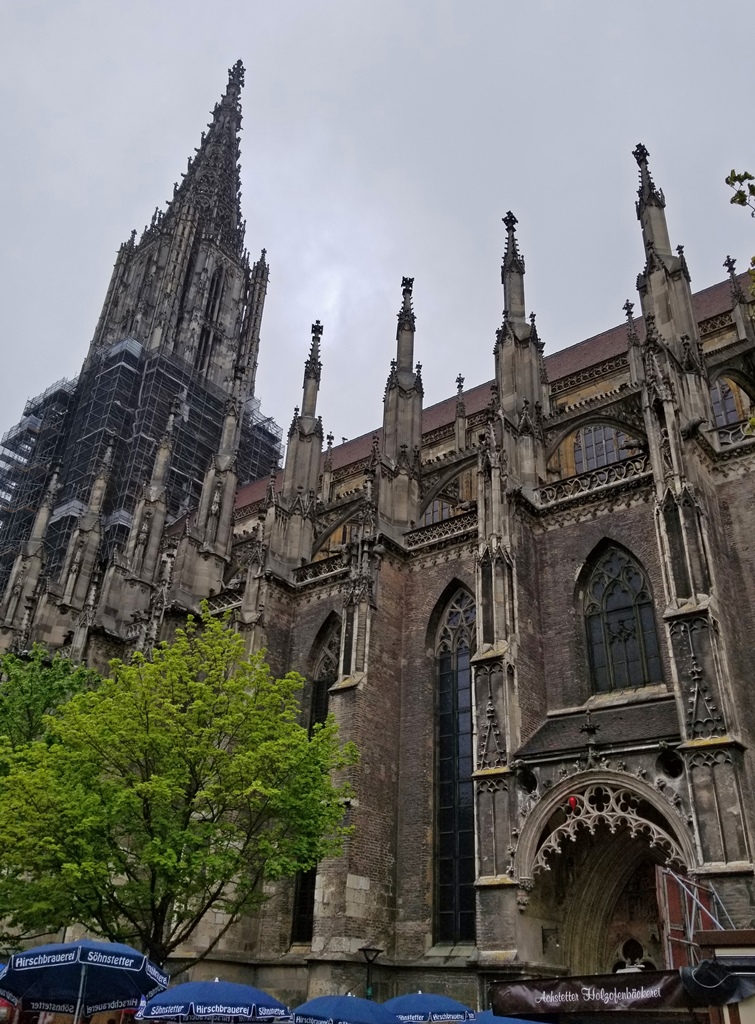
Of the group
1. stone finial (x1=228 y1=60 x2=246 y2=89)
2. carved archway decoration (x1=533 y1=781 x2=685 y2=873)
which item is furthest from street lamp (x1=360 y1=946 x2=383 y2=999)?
stone finial (x1=228 y1=60 x2=246 y2=89)

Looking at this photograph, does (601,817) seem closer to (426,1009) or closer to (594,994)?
(426,1009)

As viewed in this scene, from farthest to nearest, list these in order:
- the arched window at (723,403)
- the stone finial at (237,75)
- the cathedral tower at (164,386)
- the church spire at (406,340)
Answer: the stone finial at (237,75) → the cathedral tower at (164,386) → the church spire at (406,340) → the arched window at (723,403)

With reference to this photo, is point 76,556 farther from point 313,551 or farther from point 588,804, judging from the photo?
point 588,804

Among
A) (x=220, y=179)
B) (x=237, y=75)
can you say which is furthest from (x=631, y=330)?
(x=237, y=75)

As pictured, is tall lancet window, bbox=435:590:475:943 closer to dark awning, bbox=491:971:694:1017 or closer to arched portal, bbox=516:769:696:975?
arched portal, bbox=516:769:696:975

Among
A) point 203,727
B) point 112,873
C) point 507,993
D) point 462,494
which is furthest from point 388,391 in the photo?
point 507,993

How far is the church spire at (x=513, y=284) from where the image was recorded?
78.9 feet

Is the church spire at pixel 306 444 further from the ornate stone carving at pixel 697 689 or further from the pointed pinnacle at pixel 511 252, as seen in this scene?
the ornate stone carving at pixel 697 689

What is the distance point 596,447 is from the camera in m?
24.8

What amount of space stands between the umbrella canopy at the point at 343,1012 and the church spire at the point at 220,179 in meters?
49.8

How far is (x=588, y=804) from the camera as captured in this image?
46.7ft

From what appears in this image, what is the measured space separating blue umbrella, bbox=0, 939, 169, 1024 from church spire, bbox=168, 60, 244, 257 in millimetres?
49490

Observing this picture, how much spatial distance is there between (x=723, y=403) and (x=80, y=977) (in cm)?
1979

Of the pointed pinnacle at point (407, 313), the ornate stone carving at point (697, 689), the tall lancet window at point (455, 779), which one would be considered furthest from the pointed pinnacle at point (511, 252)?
the ornate stone carving at point (697, 689)
